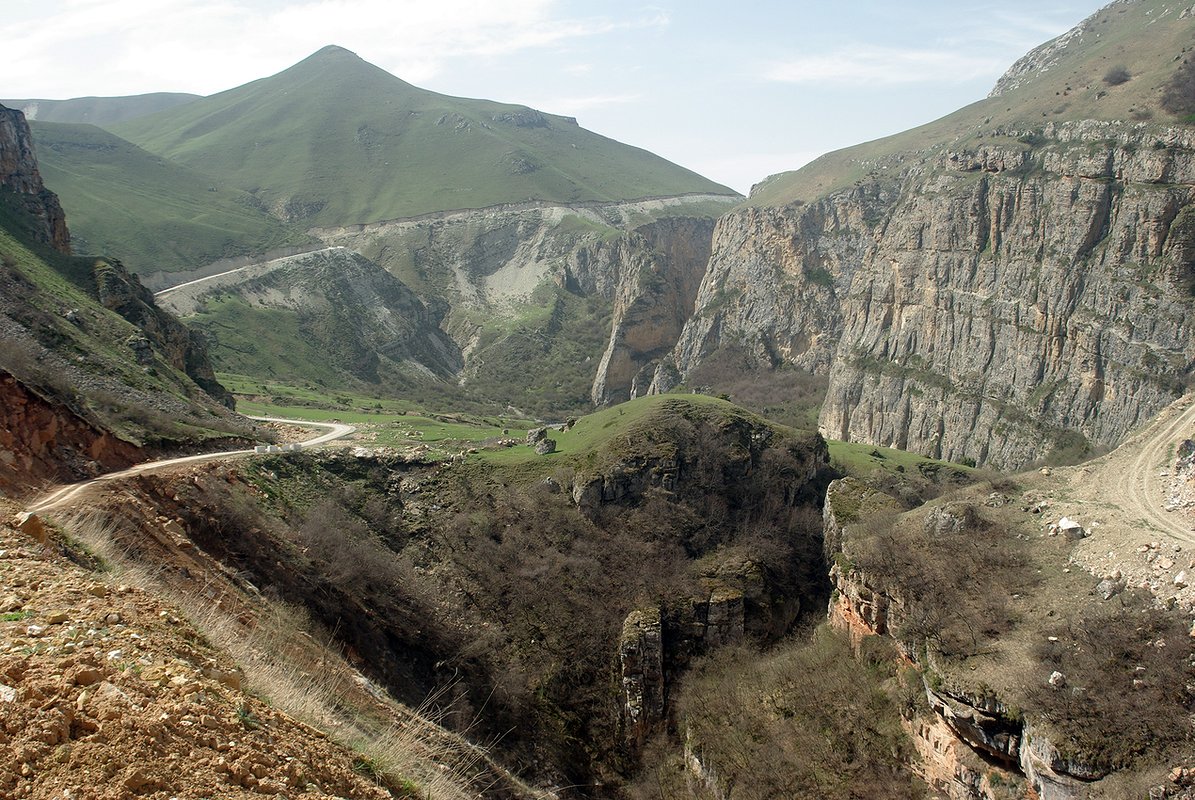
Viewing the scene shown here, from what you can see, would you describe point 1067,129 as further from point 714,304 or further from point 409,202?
point 409,202

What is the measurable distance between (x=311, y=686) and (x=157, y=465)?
1698cm

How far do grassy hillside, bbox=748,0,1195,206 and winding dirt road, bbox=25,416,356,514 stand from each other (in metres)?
60.3

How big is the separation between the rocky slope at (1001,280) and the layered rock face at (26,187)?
60.0 meters

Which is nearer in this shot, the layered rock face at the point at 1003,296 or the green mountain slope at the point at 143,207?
the layered rock face at the point at 1003,296

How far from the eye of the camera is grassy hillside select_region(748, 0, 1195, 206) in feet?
205

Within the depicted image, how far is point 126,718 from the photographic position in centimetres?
642

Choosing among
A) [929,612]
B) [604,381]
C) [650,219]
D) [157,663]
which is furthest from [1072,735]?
[650,219]

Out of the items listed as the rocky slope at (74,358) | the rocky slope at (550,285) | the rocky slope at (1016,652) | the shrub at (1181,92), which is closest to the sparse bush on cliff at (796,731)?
the rocky slope at (1016,652)

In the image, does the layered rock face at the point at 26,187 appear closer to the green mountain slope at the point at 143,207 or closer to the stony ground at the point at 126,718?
the green mountain slope at the point at 143,207

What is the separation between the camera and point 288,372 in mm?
77938

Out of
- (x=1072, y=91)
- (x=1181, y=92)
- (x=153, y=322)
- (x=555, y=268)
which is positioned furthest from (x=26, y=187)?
(x=555, y=268)

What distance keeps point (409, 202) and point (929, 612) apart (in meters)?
137

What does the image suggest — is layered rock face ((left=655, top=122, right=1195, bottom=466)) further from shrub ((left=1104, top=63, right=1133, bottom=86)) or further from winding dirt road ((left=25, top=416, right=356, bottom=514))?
winding dirt road ((left=25, top=416, right=356, bottom=514))

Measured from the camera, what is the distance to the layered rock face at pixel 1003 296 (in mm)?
54281
